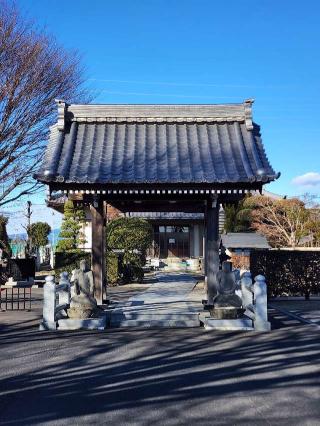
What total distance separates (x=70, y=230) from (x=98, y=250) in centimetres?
1545

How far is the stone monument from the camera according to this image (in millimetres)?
10320

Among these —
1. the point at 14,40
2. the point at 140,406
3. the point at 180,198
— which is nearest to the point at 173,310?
the point at 180,198

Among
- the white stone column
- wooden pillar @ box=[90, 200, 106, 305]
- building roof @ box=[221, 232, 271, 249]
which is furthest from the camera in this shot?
the white stone column

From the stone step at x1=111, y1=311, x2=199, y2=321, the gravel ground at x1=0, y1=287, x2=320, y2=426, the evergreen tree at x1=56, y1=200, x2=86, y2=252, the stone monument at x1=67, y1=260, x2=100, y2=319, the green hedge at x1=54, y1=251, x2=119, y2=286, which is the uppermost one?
the evergreen tree at x1=56, y1=200, x2=86, y2=252

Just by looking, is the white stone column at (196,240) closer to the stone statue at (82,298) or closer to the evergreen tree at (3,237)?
the evergreen tree at (3,237)

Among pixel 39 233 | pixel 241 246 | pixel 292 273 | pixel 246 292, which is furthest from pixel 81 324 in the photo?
pixel 39 233

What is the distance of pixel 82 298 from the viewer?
10.4 metres

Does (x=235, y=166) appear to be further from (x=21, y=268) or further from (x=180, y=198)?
(x=21, y=268)

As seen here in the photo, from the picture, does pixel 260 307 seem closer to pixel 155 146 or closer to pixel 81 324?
pixel 81 324

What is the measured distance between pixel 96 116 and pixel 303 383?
348 inches

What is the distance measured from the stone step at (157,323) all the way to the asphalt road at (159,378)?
67 cm

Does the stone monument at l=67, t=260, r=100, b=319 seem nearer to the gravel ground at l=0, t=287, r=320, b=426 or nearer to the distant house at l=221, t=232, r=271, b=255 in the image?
the gravel ground at l=0, t=287, r=320, b=426

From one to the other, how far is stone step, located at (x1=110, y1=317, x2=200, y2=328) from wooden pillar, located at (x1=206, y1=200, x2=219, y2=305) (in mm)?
1379

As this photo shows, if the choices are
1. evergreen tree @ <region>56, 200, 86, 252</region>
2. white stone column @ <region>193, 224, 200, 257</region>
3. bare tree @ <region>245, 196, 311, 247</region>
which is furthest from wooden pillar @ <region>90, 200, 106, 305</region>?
white stone column @ <region>193, 224, 200, 257</region>
